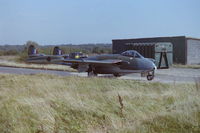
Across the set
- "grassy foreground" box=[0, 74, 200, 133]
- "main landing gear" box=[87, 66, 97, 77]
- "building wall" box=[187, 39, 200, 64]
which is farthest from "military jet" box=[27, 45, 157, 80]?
"building wall" box=[187, 39, 200, 64]

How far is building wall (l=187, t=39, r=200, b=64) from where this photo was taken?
1556 inches

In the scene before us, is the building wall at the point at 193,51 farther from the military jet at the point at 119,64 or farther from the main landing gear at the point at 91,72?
the main landing gear at the point at 91,72

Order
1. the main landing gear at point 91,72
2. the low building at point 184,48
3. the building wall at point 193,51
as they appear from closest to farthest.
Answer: the main landing gear at point 91,72 → the low building at point 184,48 → the building wall at point 193,51

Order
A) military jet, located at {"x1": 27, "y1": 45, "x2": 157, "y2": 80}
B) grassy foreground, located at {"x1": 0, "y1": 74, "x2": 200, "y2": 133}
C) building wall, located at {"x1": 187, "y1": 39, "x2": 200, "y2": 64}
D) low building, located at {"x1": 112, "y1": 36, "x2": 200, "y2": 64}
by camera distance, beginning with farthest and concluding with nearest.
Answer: building wall, located at {"x1": 187, "y1": 39, "x2": 200, "y2": 64} → low building, located at {"x1": 112, "y1": 36, "x2": 200, "y2": 64} → military jet, located at {"x1": 27, "y1": 45, "x2": 157, "y2": 80} → grassy foreground, located at {"x1": 0, "y1": 74, "x2": 200, "y2": 133}

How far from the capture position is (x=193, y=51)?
1585 inches

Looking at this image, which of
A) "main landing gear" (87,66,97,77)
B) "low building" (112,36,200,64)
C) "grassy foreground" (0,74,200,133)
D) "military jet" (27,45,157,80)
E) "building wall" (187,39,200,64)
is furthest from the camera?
"building wall" (187,39,200,64)

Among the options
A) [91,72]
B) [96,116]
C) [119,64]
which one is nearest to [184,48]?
[119,64]

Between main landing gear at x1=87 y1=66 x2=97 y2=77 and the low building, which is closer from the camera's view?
main landing gear at x1=87 y1=66 x2=97 y2=77

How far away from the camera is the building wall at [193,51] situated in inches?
1556

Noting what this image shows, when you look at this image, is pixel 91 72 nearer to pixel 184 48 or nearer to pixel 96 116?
pixel 96 116

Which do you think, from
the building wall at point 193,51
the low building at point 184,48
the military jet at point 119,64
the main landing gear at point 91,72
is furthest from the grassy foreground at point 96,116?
the building wall at point 193,51

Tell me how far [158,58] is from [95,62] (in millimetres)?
13634

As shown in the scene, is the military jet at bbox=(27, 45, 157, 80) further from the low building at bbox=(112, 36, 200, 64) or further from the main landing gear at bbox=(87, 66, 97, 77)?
the low building at bbox=(112, 36, 200, 64)

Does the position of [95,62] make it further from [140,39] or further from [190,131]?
[140,39]
